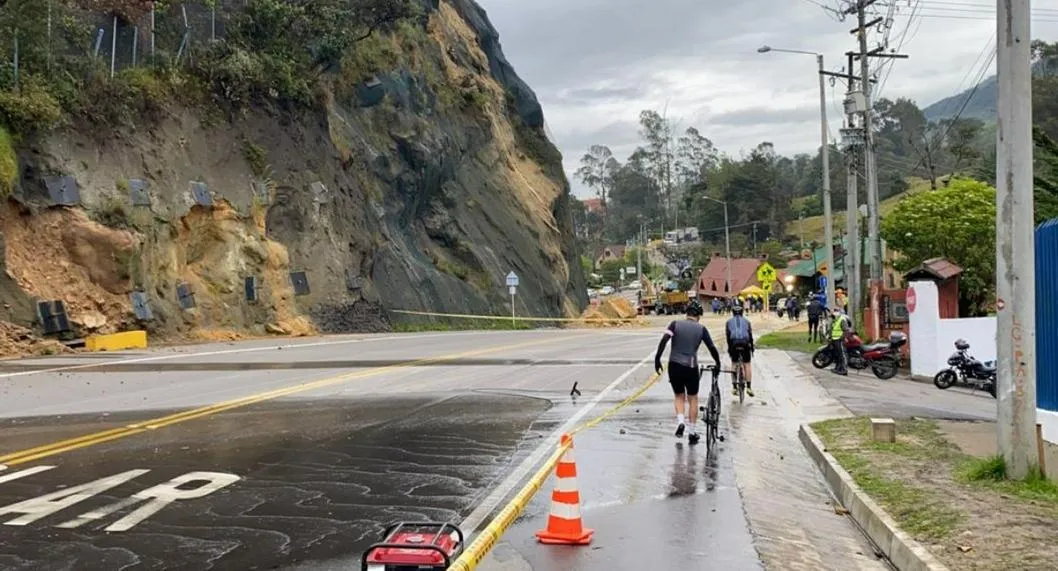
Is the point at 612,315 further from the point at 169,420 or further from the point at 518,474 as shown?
the point at 518,474

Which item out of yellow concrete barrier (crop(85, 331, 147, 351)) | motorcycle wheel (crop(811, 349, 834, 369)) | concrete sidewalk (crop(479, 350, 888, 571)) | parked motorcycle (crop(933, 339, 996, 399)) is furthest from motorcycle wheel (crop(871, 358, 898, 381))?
yellow concrete barrier (crop(85, 331, 147, 351))

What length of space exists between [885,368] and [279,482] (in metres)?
17.7

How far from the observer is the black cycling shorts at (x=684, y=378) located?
1203 cm

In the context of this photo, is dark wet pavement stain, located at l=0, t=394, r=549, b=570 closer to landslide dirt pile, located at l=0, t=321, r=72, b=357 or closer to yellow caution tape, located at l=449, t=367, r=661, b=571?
yellow caution tape, located at l=449, t=367, r=661, b=571

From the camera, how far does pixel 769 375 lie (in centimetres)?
2295

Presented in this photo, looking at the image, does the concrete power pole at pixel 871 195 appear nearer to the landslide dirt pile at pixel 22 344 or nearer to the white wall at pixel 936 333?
the white wall at pixel 936 333

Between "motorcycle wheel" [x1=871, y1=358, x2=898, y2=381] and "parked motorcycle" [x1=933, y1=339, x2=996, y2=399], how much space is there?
1698mm

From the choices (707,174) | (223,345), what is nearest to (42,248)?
(223,345)

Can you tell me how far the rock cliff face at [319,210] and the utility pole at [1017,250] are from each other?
24.7 metres

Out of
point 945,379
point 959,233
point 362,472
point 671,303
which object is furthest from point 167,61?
point 671,303

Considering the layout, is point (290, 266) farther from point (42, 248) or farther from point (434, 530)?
point (434, 530)

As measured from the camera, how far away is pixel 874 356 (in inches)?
910

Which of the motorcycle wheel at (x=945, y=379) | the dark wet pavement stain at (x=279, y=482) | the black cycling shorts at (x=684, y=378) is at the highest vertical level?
the black cycling shorts at (x=684, y=378)

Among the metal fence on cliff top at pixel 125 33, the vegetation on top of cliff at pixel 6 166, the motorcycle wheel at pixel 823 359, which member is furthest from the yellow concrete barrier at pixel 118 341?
the motorcycle wheel at pixel 823 359
